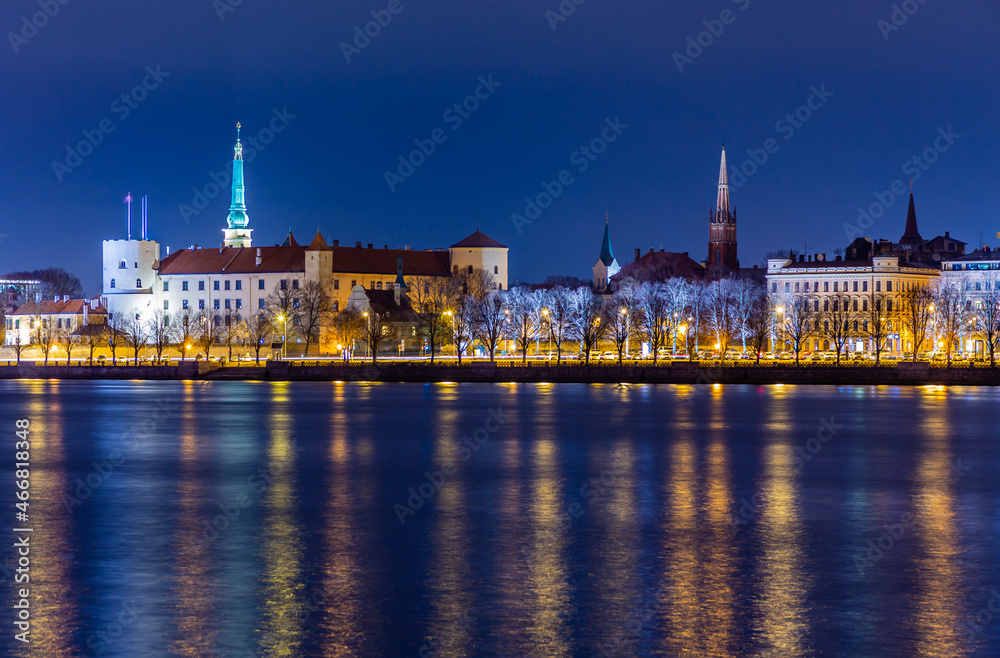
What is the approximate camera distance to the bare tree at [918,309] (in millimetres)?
95688

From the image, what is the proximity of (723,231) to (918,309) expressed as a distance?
58.5m

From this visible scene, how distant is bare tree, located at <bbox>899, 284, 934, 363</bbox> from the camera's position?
9569 centimetres

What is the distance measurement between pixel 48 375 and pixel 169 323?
4143cm

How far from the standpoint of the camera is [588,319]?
305 feet

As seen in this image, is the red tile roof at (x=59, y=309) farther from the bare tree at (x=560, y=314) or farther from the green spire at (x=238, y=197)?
the bare tree at (x=560, y=314)

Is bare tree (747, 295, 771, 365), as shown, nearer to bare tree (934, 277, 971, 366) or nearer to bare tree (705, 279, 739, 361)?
bare tree (705, 279, 739, 361)

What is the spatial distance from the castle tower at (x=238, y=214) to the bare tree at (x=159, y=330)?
1937 cm

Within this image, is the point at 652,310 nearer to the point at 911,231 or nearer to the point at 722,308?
the point at 722,308

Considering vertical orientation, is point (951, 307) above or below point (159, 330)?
above

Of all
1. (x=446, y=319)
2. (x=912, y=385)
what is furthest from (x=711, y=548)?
(x=446, y=319)

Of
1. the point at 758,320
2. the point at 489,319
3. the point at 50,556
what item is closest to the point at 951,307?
the point at 758,320

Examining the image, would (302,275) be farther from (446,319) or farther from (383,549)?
(383,549)

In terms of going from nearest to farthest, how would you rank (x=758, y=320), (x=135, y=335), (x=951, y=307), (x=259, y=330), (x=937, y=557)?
(x=937, y=557)
(x=758, y=320)
(x=135, y=335)
(x=259, y=330)
(x=951, y=307)

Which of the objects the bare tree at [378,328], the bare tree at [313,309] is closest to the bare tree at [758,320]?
the bare tree at [378,328]
